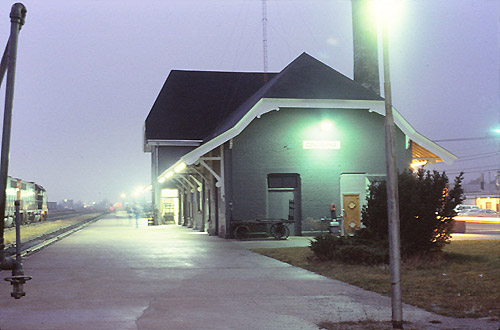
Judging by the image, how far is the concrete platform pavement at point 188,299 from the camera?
8.39 m

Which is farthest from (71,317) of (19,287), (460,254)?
(460,254)

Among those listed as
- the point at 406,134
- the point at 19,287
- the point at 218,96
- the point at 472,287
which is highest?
the point at 218,96

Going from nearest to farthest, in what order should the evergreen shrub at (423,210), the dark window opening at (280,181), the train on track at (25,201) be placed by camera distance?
the evergreen shrub at (423,210)
the dark window opening at (280,181)
the train on track at (25,201)

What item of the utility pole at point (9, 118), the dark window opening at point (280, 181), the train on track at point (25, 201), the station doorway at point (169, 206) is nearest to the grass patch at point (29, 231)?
the train on track at point (25, 201)

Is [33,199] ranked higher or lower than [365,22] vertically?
→ lower

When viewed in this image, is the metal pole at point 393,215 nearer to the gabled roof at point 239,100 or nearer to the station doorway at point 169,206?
the gabled roof at point 239,100

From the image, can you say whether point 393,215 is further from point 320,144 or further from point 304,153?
point 320,144

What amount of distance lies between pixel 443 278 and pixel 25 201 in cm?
5103

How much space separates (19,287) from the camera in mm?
6699

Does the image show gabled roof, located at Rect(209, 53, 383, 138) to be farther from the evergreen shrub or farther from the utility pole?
the utility pole

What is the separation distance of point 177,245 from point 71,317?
1536cm

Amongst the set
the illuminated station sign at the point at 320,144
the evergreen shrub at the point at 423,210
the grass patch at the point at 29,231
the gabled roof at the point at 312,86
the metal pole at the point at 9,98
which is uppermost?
the gabled roof at the point at 312,86

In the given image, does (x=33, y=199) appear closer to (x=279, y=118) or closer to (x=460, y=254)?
(x=279, y=118)

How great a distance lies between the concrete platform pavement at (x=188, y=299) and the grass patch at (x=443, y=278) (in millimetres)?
553
